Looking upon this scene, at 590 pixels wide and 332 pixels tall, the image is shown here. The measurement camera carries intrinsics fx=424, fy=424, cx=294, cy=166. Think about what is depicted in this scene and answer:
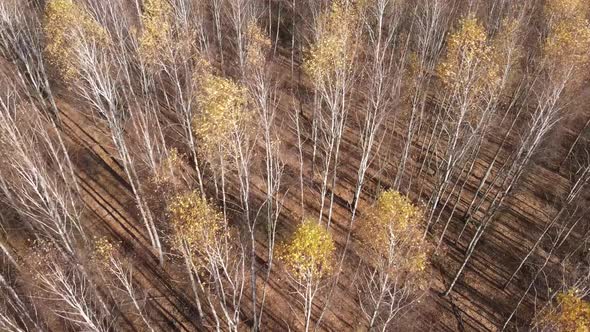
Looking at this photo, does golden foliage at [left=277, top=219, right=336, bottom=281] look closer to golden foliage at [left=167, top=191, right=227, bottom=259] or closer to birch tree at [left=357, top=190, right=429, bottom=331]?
birch tree at [left=357, top=190, right=429, bottom=331]

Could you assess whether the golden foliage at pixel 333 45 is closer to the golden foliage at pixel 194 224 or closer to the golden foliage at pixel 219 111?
the golden foliage at pixel 219 111

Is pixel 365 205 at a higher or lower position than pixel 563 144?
lower

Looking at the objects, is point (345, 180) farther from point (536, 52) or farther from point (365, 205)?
point (536, 52)

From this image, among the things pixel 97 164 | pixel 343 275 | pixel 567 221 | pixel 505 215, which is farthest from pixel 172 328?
pixel 567 221

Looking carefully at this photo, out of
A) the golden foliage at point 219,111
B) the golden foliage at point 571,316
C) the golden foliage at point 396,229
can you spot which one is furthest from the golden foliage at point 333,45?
the golden foliage at point 571,316

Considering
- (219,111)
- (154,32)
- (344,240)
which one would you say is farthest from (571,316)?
(154,32)

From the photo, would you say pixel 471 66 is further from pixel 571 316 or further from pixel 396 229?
pixel 571 316
